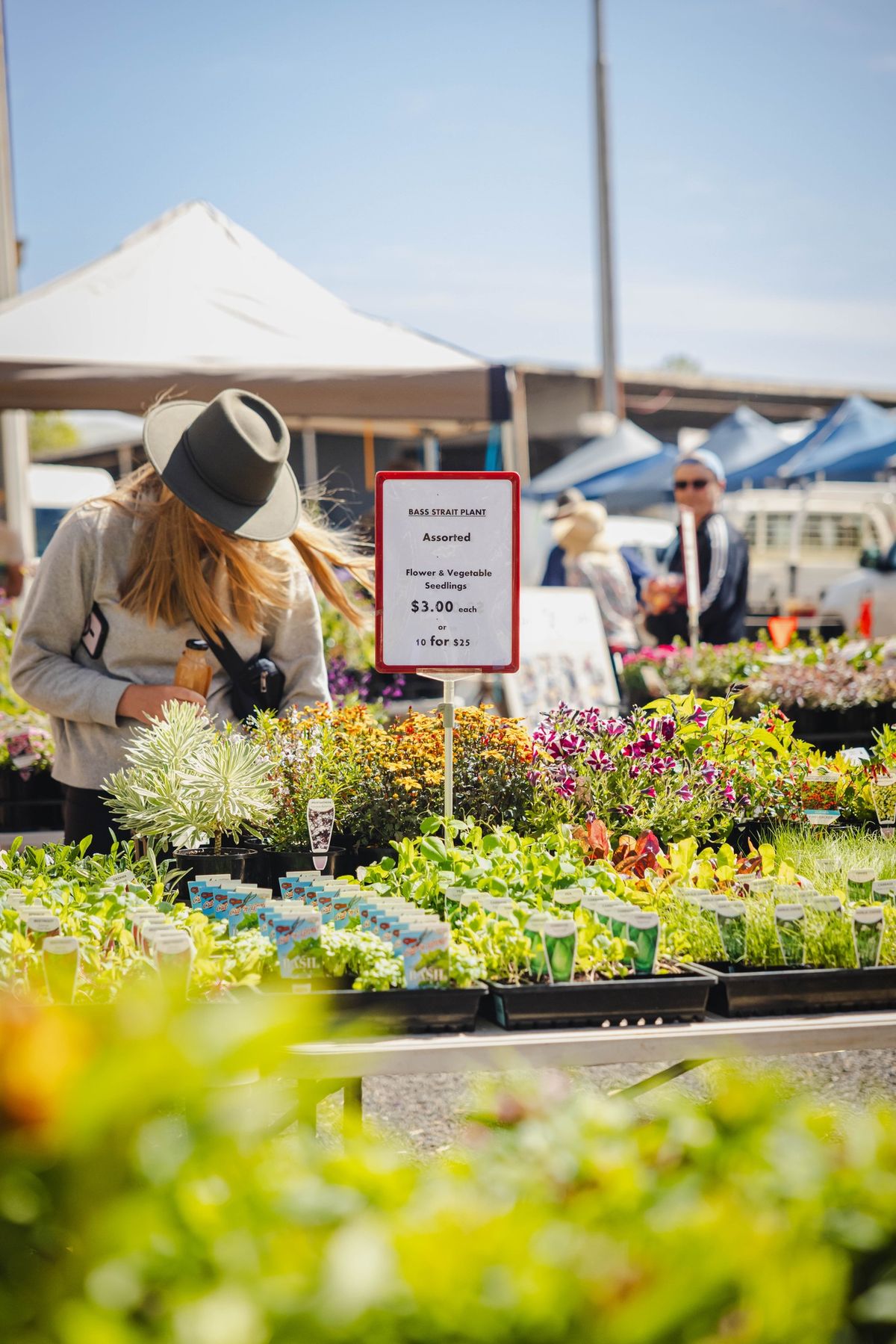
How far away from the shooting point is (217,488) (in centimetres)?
290

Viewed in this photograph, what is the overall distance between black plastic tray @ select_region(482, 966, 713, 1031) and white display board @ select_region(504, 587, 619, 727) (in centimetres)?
359

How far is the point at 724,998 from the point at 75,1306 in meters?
1.27

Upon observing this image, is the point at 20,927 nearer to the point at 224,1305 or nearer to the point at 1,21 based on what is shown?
the point at 224,1305

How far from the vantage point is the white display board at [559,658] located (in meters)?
5.51

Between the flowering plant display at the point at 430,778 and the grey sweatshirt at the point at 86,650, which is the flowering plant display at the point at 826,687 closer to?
the flowering plant display at the point at 430,778

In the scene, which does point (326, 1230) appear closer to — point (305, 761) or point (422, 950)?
point (422, 950)

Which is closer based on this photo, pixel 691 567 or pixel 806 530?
pixel 691 567

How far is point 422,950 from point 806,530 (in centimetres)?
1222

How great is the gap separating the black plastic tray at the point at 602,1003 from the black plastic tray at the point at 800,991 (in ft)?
0.16

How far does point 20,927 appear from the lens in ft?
5.87

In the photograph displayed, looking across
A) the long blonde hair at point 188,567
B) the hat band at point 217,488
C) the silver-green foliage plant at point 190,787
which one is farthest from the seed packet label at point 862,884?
Answer: the hat band at point 217,488

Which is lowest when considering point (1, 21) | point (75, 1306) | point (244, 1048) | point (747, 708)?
point (747, 708)

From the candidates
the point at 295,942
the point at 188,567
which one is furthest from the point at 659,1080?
the point at 188,567

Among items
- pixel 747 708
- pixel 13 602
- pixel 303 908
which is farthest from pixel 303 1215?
pixel 13 602
